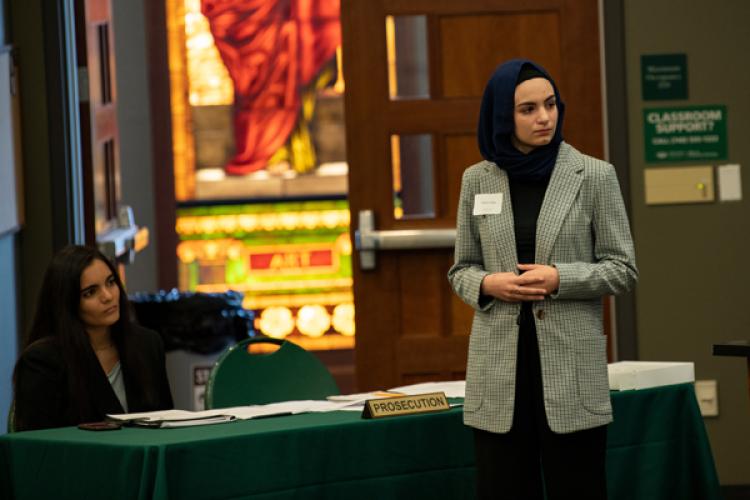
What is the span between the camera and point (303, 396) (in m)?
3.56

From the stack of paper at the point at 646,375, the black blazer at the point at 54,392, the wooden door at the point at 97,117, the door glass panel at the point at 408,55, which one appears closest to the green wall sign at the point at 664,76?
the door glass panel at the point at 408,55

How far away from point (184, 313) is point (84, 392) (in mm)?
2485

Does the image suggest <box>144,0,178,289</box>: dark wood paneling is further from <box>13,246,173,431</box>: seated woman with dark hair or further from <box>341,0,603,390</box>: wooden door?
<box>13,246,173,431</box>: seated woman with dark hair

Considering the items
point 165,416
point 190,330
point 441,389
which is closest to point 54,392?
point 165,416

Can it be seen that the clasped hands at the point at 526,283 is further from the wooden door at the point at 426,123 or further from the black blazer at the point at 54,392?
the wooden door at the point at 426,123

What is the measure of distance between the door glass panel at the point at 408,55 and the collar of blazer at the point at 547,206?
226 centimetres

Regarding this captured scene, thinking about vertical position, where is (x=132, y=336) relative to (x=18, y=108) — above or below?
below

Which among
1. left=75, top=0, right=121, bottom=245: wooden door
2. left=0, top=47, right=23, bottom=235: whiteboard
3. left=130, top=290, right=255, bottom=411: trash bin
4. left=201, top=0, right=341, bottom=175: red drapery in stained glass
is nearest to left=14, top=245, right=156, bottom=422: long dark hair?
left=0, top=47, right=23, bottom=235: whiteboard

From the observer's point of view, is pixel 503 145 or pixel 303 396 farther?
pixel 303 396

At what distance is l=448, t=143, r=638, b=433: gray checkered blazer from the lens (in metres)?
2.59

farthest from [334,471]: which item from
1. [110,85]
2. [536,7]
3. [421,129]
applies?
[110,85]

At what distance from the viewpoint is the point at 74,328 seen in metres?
3.16

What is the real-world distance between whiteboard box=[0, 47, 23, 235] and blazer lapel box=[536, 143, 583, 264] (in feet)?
7.92

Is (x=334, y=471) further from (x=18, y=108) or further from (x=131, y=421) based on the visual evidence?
(x=18, y=108)
